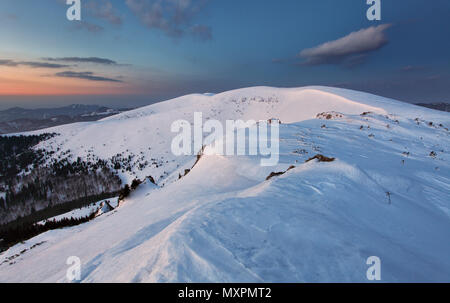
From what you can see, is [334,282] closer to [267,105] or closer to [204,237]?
[204,237]

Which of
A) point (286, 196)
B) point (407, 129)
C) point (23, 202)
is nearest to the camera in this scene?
point (286, 196)

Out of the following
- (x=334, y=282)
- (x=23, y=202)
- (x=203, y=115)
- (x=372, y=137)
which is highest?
(x=203, y=115)

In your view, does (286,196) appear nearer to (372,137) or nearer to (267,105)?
(372,137)

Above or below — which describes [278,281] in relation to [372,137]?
below

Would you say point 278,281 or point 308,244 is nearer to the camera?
point 278,281
